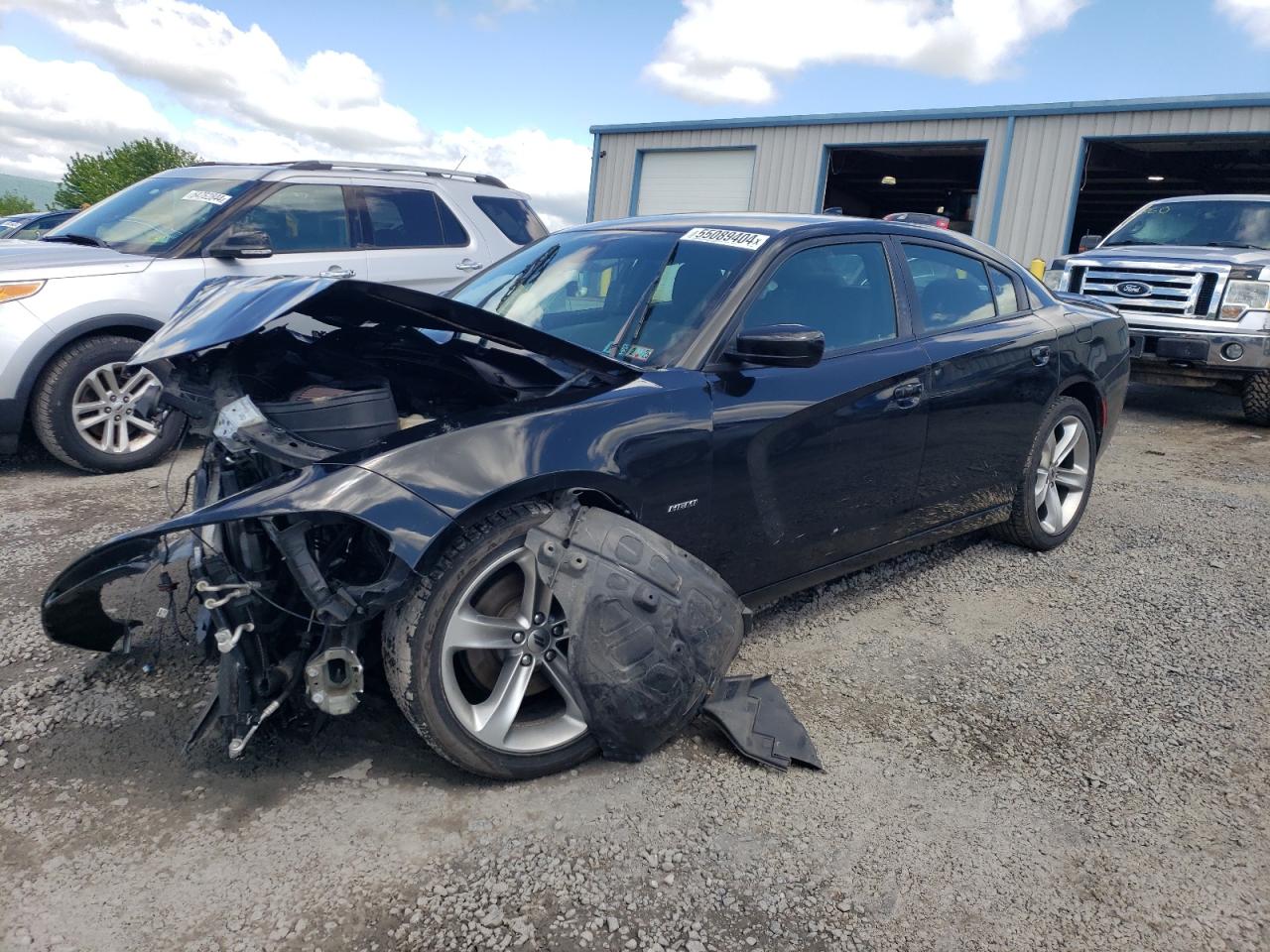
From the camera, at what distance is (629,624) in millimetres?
2510

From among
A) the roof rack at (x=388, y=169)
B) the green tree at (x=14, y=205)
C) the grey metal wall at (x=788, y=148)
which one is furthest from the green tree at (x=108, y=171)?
the roof rack at (x=388, y=169)

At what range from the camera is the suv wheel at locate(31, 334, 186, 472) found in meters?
5.29

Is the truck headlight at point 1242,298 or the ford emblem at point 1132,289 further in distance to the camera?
the ford emblem at point 1132,289

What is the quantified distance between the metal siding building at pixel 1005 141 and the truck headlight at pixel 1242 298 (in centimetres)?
669

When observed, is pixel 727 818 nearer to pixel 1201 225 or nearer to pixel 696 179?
pixel 1201 225

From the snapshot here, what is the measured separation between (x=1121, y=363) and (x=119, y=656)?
499 centimetres

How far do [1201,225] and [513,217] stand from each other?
7.09m

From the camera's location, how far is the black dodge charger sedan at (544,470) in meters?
2.39

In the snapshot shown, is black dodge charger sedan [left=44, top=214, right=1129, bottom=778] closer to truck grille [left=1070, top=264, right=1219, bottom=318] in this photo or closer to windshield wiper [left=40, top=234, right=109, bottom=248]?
windshield wiper [left=40, top=234, right=109, bottom=248]

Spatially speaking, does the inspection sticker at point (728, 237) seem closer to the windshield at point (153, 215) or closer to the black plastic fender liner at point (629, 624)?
the black plastic fender liner at point (629, 624)

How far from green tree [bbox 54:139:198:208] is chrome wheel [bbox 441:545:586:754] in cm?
4271

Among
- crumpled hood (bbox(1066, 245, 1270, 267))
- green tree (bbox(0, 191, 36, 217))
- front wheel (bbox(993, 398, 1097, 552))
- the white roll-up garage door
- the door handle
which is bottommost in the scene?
front wheel (bbox(993, 398, 1097, 552))

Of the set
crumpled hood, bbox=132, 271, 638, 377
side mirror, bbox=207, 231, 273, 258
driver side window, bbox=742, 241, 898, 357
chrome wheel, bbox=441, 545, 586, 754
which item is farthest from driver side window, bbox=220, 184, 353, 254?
chrome wheel, bbox=441, 545, 586, 754

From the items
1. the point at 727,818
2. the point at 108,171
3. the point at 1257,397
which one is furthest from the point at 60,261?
the point at 108,171
